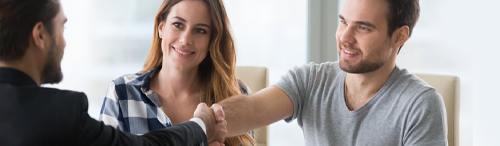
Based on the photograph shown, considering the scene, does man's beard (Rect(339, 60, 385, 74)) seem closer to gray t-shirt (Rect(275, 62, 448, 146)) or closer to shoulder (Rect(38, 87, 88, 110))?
gray t-shirt (Rect(275, 62, 448, 146))

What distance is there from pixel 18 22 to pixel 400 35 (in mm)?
1301

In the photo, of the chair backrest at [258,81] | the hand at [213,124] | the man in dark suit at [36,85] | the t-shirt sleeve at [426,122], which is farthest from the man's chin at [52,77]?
the chair backrest at [258,81]

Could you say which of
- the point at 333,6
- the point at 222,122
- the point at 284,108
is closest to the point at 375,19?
the point at 284,108

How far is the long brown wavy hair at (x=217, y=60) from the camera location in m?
1.72

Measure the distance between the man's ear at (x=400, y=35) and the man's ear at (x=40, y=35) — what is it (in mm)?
1216

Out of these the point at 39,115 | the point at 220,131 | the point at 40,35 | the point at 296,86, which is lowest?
the point at 220,131

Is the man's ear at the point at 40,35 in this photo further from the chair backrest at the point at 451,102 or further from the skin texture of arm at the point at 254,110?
the chair backrest at the point at 451,102

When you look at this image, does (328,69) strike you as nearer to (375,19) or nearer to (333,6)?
(375,19)

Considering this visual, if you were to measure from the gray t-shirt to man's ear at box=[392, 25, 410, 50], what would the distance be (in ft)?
0.35

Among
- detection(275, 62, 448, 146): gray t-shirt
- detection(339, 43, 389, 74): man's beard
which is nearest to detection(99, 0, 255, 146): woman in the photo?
detection(275, 62, 448, 146): gray t-shirt

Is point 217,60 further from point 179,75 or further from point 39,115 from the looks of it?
point 39,115

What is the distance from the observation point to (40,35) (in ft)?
2.71

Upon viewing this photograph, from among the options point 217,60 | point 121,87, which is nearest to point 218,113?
point 217,60

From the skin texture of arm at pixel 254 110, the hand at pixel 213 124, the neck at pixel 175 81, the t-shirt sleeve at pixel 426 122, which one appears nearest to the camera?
the t-shirt sleeve at pixel 426 122
